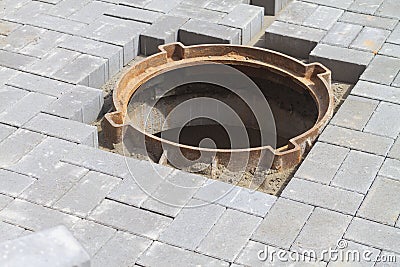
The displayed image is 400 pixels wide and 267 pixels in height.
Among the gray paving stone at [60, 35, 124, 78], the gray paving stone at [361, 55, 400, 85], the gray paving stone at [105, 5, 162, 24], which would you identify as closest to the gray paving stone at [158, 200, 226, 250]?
the gray paving stone at [60, 35, 124, 78]

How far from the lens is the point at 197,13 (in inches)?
298

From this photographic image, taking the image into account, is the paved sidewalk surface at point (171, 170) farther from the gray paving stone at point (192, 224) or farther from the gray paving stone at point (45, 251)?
the gray paving stone at point (45, 251)

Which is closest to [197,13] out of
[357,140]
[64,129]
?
[64,129]

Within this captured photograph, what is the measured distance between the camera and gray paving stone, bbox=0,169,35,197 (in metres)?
5.36

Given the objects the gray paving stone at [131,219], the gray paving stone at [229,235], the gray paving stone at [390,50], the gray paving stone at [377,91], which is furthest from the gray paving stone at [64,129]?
the gray paving stone at [390,50]

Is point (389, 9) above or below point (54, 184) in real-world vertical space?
above

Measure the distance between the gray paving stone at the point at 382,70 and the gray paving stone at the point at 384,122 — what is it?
360 mm

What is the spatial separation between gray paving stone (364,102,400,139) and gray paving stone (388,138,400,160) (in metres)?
0.07

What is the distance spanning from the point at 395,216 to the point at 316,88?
165 cm

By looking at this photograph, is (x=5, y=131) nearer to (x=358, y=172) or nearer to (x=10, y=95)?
(x=10, y=95)

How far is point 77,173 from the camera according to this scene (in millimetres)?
5527

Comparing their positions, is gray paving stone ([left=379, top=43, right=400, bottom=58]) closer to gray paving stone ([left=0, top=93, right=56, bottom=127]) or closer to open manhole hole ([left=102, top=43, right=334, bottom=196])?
open manhole hole ([left=102, top=43, right=334, bottom=196])

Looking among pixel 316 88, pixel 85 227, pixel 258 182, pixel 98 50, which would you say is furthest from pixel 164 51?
pixel 85 227

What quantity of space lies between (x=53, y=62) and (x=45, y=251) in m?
3.89
